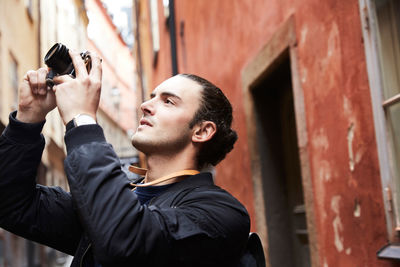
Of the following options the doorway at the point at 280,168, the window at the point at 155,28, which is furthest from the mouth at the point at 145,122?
the window at the point at 155,28

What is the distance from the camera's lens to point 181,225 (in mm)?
1479

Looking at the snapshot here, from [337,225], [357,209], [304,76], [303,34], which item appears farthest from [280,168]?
[357,209]

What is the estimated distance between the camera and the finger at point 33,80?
1710 mm

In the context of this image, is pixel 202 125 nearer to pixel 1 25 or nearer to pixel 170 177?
pixel 170 177

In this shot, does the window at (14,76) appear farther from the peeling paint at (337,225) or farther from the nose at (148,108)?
the nose at (148,108)

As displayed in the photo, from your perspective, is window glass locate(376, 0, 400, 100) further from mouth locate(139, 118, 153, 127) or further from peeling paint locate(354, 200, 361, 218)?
mouth locate(139, 118, 153, 127)

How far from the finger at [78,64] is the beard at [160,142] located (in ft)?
1.09

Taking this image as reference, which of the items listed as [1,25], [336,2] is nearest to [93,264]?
[336,2]

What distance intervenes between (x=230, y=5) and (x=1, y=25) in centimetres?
222

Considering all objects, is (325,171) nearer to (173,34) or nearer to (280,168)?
(280,168)

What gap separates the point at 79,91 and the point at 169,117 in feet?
1.34

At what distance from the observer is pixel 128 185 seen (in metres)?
1.47

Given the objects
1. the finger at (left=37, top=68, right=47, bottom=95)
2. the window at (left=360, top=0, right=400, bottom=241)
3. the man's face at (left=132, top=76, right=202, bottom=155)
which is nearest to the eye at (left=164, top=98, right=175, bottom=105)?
the man's face at (left=132, top=76, right=202, bottom=155)

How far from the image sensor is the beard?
181cm
